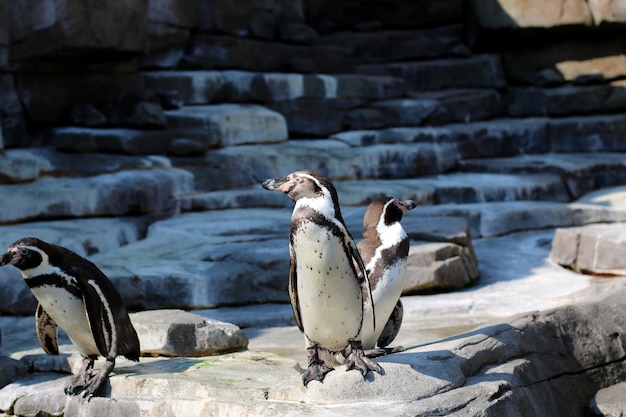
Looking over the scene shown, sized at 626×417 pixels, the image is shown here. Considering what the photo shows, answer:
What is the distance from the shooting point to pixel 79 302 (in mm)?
4660

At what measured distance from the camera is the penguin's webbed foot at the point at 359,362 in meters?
4.12

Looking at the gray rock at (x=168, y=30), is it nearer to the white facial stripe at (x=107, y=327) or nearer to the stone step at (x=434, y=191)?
the stone step at (x=434, y=191)

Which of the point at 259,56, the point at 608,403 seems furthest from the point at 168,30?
the point at 608,403

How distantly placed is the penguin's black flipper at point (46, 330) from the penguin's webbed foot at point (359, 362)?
1.62 meters

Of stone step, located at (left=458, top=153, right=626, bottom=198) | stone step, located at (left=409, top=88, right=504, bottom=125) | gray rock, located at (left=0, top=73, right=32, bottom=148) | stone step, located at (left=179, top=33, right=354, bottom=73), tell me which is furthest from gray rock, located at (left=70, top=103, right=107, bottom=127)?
stone step, located at (left=409, top=88, right=504, bottom=125)

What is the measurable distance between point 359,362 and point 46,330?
174cm

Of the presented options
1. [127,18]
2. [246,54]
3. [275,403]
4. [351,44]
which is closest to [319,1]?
[351,44]

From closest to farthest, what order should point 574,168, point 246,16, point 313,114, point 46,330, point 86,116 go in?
point 46,330 → point 86,116 → point 574,168 → point 313,114 → point 246,16

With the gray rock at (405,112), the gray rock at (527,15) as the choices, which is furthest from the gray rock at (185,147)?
the gray rock at (527,15)

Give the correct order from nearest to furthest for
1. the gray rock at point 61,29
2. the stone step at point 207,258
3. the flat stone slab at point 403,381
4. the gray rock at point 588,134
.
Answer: the flat stone slab at point 403,381 < the stone step at point 207,258 < the gray rock at point 61,29 < the gray rock at point 588,134

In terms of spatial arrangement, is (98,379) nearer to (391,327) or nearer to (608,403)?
(391,327)

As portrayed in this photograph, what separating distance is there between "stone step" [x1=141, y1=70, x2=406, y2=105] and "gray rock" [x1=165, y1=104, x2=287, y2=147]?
25 centimetres

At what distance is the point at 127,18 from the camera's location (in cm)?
1042

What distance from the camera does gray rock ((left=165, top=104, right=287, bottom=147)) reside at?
10.9 m
